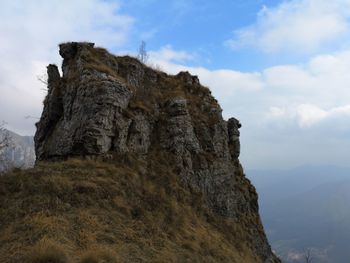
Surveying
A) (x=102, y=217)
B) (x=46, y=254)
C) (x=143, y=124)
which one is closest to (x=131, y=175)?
(x=143, y=124)

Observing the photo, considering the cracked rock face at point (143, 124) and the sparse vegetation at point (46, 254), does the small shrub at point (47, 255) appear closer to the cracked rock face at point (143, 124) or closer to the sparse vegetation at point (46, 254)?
the sparse vegetation at point (46, 254)

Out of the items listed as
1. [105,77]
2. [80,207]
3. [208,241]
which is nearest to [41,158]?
[105,77]

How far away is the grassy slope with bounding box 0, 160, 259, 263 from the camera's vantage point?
611 inches

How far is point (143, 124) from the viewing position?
96.3 feet

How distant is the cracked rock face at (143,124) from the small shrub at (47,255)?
450 inches

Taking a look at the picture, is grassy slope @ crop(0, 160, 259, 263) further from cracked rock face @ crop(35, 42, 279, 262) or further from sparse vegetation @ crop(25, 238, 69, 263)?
cracked rock face @ crop(35, 42, 279, 262)

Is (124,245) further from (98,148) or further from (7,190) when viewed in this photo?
(98,148)

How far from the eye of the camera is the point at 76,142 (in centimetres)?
2589

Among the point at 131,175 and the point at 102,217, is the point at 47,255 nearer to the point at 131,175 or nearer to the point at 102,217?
the point at 102,217

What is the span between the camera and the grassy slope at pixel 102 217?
15.5 m

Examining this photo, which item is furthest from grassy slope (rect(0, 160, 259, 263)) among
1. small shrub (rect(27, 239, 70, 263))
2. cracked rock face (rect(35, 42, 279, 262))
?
cracked rock face (rect(35, 42, 279, 262))

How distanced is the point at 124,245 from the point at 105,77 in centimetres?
1361

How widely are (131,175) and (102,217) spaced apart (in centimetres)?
578

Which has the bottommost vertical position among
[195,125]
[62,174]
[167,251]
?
[167,251]
